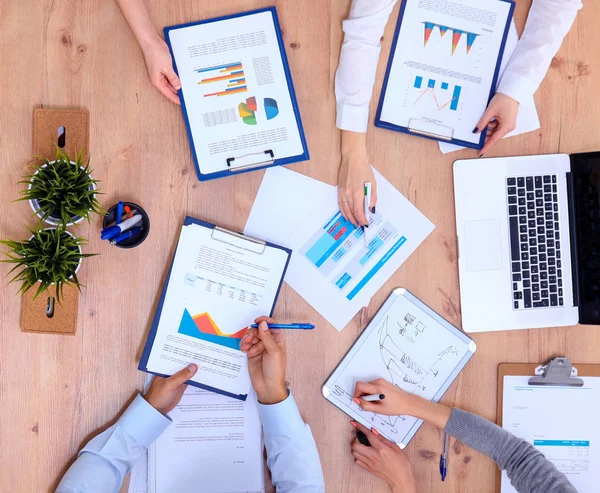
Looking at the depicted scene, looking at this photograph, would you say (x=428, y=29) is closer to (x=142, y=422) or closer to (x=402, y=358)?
(x=402, y=358)

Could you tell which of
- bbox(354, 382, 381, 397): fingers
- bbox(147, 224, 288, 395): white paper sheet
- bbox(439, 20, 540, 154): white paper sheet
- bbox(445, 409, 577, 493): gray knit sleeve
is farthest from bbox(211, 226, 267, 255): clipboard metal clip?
bbox(445, 409, 577, 493): gray knit sleeve

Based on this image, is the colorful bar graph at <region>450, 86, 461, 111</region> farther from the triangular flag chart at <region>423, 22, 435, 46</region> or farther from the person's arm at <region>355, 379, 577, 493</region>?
the person's arm at <region>355, 379, 577, 493</region>

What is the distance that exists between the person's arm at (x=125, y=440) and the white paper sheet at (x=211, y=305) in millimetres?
48

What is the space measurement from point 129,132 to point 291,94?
0.37m

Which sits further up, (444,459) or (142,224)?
(142,224)

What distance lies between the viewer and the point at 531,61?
1107mm

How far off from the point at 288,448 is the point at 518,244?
69cm

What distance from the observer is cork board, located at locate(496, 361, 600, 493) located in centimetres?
116

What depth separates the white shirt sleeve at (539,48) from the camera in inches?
43.6

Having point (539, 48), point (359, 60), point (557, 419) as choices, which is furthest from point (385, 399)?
point (539, 48)

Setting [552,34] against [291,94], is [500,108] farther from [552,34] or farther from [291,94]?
[291,94]

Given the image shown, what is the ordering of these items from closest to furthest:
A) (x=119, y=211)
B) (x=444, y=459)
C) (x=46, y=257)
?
(x=46, y=257) → (x=119, y=211) → (x=444, y=459)

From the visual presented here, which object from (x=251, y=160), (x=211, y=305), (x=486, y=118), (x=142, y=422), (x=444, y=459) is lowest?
(x=444, y=459)

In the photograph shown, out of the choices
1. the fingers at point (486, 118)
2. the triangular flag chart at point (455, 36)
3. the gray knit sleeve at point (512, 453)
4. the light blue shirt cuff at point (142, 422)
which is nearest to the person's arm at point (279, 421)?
the light blue shirt cuff at point (142, 422)
